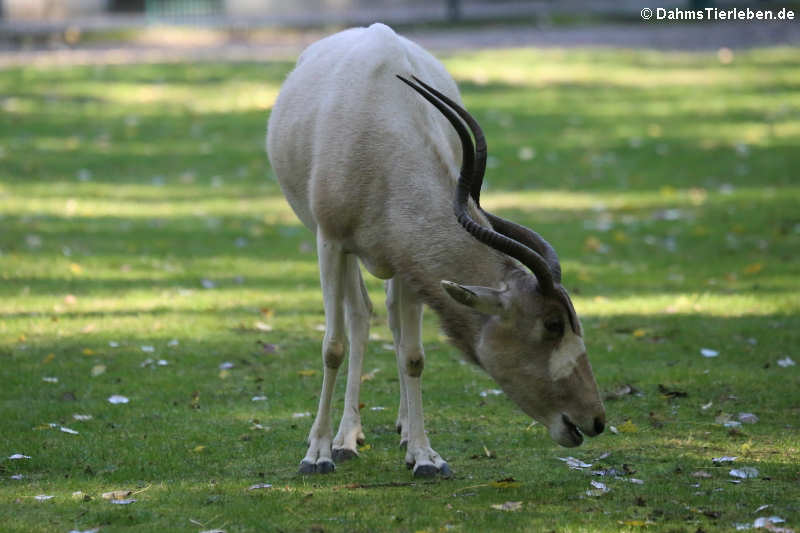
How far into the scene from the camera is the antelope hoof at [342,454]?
23.5ft

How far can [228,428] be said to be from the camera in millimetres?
7645

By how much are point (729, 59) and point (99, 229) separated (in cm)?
1425

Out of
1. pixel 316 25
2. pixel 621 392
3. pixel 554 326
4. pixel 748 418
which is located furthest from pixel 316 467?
pixel 316 25

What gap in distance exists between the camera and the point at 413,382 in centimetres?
713

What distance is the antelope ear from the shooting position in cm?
598

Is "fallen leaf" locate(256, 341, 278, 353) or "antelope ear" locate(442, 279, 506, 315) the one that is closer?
"antelope ear" locate(442, 279, 506, 315)

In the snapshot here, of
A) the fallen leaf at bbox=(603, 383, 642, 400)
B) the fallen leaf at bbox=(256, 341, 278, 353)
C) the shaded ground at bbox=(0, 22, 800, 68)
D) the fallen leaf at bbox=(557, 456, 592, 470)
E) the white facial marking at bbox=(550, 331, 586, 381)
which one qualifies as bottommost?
the fallen leaf at bbox=(256, 341, 278, 353)

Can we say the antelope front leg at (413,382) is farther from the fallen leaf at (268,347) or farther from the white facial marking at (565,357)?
the fallen leaf at (268,347)

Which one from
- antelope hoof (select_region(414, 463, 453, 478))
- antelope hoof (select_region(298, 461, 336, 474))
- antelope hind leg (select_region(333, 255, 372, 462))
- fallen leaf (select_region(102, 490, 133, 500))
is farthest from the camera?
antelope hind leg (select_region(333, 255, 372, 462))

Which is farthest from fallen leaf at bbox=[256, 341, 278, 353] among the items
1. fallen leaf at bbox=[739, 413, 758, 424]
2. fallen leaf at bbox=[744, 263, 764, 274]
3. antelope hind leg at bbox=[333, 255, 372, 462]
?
fallen leaf at bbox=[744, 263, 764, 274]

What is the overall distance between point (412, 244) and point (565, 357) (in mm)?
1048

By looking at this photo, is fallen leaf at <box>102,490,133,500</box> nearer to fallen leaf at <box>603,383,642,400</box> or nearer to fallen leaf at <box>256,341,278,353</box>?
fallen leaf at <box>256,341,278,353</box>

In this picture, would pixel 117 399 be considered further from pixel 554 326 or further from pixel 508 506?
pixel 554 326

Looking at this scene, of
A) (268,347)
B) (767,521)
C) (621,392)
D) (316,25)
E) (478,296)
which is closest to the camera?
(767,521)
